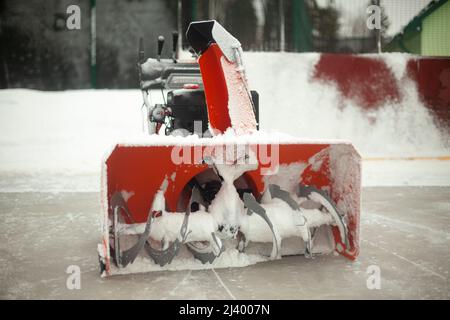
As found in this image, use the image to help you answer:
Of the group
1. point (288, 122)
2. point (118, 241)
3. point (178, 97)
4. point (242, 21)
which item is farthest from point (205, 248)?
point (242, 21)

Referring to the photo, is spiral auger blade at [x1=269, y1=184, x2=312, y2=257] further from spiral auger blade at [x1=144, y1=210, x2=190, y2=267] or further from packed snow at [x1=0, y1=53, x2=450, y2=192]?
packed snow at [x1=0, y1=53, x2=450, y2=192]

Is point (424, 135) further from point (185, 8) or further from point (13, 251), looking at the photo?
point (13, 251)

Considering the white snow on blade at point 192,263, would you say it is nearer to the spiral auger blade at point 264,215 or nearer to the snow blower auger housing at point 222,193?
the snow blower auger housing at point 222,193

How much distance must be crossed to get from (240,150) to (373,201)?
2.80 metres

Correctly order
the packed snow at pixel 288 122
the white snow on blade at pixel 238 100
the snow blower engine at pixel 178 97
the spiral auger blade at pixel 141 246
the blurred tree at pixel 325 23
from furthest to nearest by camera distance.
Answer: the blurred tree at pixel 325 23 → the packed snow at pixel 288 122 → the snow blower engine at pixel 178 97 → the white snow on blade at pixel 238 100 → the spiral auger blade at pixel 141 246

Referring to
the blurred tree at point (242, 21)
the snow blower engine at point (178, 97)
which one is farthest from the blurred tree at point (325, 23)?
the snow blower engine at point (178, 97)

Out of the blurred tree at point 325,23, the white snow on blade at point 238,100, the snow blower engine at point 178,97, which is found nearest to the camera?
the white snow on blade at point 238,100

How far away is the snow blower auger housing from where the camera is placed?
96.0 inches

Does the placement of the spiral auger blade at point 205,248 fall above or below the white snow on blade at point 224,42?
below

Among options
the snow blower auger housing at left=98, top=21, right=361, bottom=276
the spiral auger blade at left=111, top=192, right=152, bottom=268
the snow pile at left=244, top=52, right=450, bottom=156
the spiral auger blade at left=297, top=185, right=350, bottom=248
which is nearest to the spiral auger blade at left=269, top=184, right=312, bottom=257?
the snow blower auger housing at left=98, top=21, right=361, bottom=276

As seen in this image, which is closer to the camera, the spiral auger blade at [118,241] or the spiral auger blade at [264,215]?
the spiral auger blade at [118,241]

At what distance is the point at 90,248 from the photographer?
307cm

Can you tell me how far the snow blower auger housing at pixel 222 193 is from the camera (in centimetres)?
244
